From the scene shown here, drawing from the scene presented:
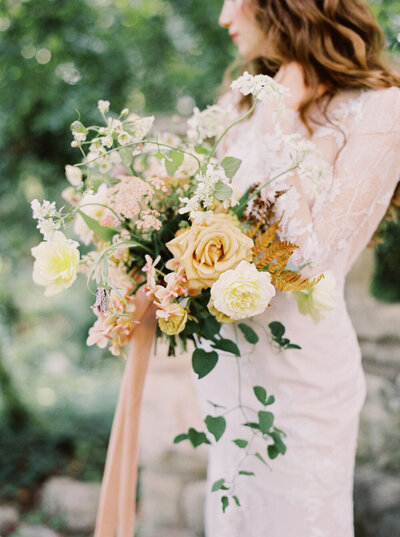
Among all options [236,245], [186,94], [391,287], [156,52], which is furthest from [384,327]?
[236,245]

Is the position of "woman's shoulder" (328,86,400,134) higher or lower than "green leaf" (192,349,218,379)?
higher

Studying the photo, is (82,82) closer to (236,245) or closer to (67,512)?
(236,245)

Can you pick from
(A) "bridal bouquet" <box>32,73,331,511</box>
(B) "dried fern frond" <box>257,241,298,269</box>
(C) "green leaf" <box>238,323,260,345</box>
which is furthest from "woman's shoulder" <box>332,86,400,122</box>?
(C) "green leaf" <box>238,323,260,345</box>

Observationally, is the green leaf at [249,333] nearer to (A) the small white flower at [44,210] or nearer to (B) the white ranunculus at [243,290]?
(B) the white ranunculus at [243,290]

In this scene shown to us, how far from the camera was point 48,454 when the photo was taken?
320 cm

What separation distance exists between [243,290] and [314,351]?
1.98ft

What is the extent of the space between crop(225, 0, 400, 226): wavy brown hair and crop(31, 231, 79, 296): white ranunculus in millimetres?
844

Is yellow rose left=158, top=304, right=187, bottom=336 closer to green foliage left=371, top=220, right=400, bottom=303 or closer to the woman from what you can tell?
the woman

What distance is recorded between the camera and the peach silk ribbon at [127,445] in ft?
4.21

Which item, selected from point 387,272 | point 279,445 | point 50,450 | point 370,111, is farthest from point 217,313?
point 50,450

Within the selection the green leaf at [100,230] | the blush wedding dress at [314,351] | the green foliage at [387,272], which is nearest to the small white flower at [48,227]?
the green leaf at [100,230]

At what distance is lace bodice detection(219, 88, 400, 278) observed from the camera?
128cm

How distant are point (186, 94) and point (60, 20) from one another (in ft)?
2.34

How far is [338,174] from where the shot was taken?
1338mm
